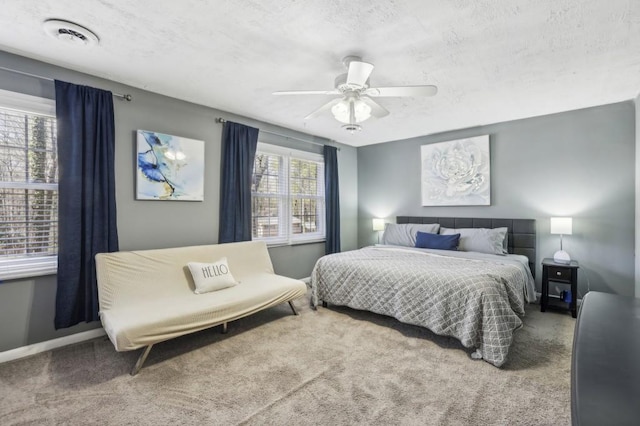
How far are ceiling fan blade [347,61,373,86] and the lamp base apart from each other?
3.13m

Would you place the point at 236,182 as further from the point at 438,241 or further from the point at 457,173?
the point at 457,173

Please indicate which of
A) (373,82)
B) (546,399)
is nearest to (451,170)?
(373,82)

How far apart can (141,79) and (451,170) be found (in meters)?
4.19

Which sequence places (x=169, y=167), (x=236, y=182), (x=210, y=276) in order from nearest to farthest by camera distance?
(x=210, y=276)
(x=169, y=167)
(x=236, y=182)

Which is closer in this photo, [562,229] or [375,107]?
[375,107]

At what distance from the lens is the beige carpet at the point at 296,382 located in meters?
1.82

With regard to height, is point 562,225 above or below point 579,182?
below

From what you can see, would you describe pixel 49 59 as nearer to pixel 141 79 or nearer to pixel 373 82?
pixel 141 79

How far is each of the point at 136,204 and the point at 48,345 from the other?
1.40 m

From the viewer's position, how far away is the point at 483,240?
3.99m

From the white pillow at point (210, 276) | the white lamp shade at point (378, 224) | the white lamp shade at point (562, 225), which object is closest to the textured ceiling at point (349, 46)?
the white lamp shade at point (562, 225)

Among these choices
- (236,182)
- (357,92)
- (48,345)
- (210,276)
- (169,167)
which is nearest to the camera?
(357,92)

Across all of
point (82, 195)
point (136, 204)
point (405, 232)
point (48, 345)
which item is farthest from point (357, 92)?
point (48, 345)

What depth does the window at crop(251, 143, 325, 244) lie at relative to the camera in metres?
4.37
